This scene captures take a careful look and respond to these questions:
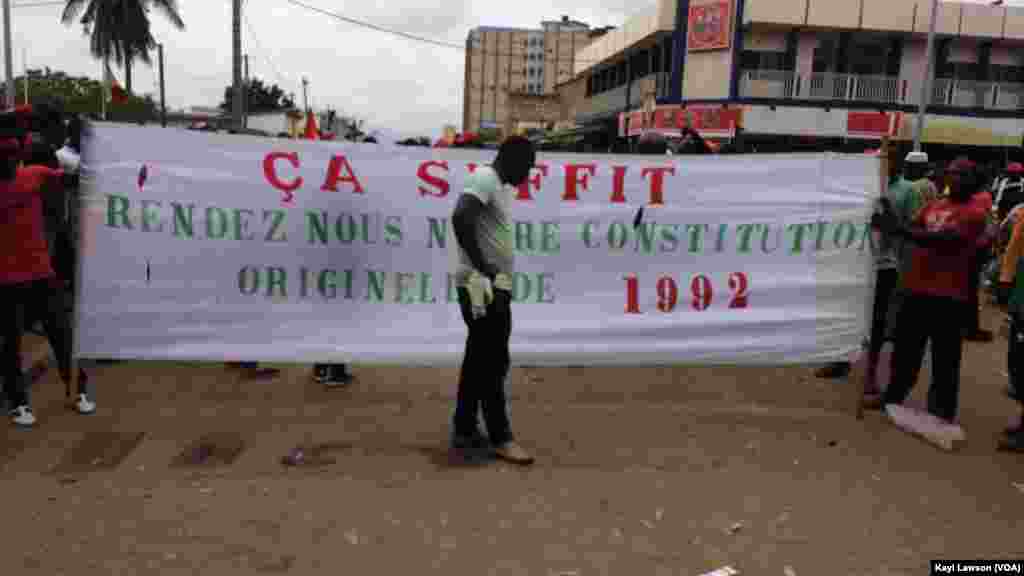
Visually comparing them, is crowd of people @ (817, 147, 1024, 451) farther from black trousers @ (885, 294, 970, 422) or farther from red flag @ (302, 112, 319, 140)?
red flag @ (302, 112, 319, 140)

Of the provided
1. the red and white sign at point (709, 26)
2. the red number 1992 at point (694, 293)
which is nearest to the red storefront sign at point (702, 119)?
the red and white sign at point (709, 26)

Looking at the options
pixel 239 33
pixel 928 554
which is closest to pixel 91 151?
pixel 928 554

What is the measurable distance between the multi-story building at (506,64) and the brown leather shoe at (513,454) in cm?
9230

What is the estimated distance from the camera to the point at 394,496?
12.9ft

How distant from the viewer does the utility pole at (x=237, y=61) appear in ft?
54.5

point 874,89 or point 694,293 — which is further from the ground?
point 874,89

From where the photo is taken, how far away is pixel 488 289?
4.20 meters

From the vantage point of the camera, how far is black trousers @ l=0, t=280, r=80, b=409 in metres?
4.70

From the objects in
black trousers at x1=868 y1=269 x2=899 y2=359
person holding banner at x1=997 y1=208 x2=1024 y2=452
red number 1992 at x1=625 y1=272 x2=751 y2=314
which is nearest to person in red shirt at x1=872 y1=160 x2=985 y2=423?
person holding banner at x1=997 y1=208 x2=1024 y2=452

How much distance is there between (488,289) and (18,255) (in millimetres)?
2694

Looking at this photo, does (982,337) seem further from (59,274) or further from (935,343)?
(59,274)

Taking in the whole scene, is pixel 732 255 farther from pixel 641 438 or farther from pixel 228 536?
pixel 228 536

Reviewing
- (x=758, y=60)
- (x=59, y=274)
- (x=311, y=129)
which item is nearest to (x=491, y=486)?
(x=59, y=274)

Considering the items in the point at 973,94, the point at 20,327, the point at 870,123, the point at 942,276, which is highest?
the point at 973,94
